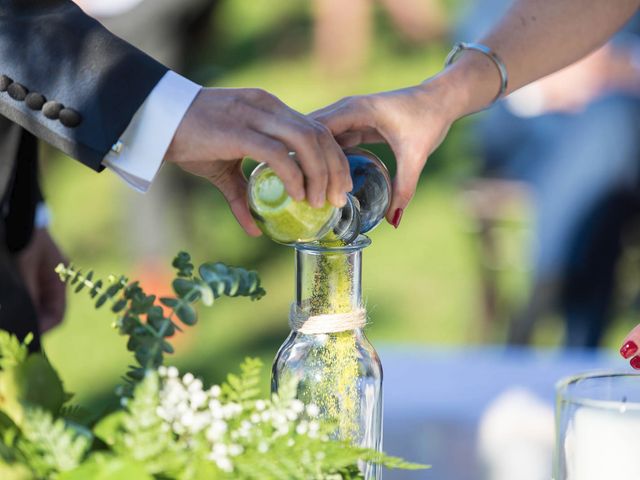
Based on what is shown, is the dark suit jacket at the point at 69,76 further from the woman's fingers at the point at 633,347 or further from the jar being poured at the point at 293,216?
the woman's fingers at the point at 633,347

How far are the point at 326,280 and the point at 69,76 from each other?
32 centimetres

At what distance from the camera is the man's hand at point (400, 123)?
113 cm

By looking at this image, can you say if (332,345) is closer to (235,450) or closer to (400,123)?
(235,450)

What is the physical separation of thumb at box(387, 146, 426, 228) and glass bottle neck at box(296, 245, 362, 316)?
7.8 inches

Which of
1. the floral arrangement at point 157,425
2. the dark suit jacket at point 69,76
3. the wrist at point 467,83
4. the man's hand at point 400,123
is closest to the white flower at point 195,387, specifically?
the floral arrangement at point 157,425

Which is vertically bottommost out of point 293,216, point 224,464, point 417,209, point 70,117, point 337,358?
point 224,464

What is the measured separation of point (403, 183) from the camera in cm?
114

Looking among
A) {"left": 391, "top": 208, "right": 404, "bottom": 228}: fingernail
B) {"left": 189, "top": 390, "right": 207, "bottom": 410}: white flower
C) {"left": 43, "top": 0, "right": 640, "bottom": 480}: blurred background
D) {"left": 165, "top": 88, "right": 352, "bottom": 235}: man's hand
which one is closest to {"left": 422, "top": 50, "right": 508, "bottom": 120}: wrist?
{"left": 391, "top": 208, "right": 404, "bottom": 228}: fingernail

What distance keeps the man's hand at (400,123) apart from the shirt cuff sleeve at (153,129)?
0.67ft

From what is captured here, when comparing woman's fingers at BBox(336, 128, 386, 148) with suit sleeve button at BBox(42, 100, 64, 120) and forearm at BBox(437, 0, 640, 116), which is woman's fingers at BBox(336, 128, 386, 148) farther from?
suit sleeve button at BBox(42, 100, 64, 120)

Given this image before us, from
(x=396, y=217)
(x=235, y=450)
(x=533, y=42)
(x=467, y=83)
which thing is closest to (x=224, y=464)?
(x=235, y=450)

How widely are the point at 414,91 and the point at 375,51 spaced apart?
12.0ft

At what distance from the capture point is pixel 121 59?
0.93m

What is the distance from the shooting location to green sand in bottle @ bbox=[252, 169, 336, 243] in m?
0.88
